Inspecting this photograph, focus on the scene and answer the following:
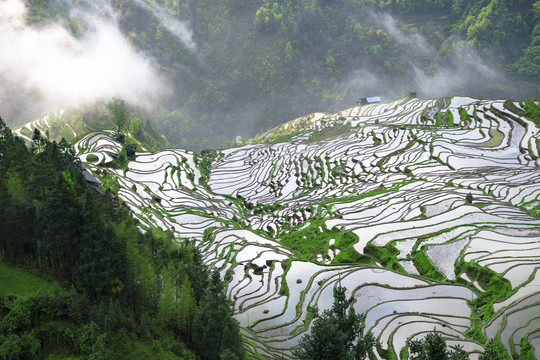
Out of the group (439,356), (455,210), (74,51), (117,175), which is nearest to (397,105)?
(455,210)

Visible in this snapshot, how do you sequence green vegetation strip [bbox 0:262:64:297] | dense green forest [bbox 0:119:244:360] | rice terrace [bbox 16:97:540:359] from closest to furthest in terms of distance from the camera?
1. dense green forest [bbox 0:119:244:360]
2. green vegetation strip [bbox 0:262:64:297]
3. rice terrace [bbox 16:97:540:359]

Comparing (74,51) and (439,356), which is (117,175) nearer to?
(439,356)

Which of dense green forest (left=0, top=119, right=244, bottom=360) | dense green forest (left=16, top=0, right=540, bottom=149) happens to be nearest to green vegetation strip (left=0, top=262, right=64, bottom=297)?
dense green forest (left=0, top=119, right=244, bottom=360)

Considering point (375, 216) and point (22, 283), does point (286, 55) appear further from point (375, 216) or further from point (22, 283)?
point (22, 283)

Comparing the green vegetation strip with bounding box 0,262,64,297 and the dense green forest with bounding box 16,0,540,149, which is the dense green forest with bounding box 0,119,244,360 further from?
the dense green forest with bounding box 16,0,540,149

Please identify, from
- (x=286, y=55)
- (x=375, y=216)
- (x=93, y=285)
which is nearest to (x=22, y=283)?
(x=93, y=285)

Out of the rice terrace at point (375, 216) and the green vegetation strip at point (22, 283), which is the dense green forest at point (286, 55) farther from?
the green vegetation strip at point (22, 283)

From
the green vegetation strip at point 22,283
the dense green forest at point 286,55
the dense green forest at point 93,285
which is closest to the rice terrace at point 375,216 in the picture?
the dense green forest at point 93,285
